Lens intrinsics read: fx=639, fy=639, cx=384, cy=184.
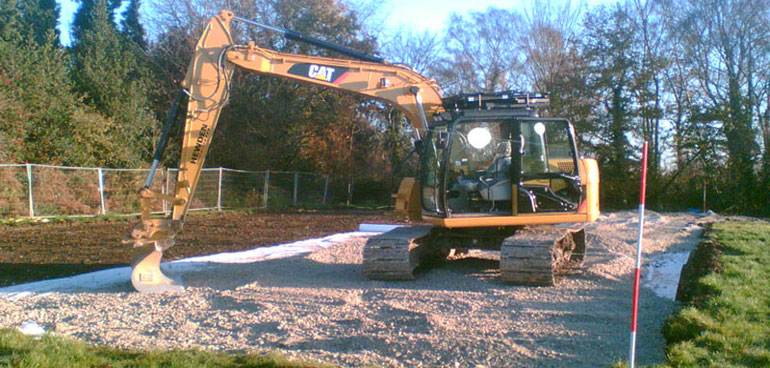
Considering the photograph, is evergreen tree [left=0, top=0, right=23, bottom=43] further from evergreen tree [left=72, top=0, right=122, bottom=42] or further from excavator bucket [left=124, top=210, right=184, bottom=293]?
excavator bucket [left=124, top=210, right=184, bottom=293]

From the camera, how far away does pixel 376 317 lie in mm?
6418

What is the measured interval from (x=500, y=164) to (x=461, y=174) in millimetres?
570

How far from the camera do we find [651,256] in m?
10.9

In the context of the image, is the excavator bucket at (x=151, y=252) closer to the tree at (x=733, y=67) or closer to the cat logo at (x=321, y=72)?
the cat logo at (x=321, y=72)

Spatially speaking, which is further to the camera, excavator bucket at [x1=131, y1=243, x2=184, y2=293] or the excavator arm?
the excavator arm

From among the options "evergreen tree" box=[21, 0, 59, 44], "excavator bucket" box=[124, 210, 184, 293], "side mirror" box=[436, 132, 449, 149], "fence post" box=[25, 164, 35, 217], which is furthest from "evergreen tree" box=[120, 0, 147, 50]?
"side mirror" box=[436, 132, 449, 149]

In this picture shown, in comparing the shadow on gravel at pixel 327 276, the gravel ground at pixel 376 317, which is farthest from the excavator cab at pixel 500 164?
the gravel ground at pixel 376 317

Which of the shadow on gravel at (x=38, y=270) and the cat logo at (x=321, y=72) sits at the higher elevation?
the cat logo at (x=321, y=72)

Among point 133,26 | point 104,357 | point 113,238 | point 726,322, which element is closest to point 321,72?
point 104,357

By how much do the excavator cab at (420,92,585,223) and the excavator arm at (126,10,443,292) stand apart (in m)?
0.81

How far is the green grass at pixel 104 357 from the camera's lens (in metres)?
4.68

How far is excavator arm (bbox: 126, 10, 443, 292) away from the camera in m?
7.98

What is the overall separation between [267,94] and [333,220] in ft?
33.5

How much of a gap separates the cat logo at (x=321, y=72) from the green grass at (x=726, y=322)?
5.47 metres
